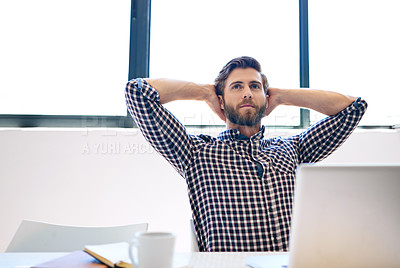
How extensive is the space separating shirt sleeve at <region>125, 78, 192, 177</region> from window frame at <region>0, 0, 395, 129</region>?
2.46 ft

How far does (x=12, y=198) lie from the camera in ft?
5.92

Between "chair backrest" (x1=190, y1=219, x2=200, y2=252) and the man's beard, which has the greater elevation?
the man's beard

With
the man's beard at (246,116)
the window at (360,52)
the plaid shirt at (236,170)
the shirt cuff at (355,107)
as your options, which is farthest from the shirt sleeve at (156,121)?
the window at (360,52)

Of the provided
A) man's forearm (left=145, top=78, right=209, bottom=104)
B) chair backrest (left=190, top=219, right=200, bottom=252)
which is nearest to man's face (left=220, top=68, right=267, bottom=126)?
man's forearm (left=145, top=78, right=209, bottom=104)

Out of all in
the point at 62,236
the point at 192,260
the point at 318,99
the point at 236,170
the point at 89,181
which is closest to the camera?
the point at 192,260

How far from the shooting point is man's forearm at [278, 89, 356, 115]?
1.52 meters

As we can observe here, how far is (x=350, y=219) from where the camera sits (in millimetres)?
509

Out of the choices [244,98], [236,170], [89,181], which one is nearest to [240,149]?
[236,170]

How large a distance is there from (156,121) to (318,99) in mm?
791

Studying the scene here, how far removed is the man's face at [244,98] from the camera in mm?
1447

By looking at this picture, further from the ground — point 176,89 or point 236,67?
point 236,67

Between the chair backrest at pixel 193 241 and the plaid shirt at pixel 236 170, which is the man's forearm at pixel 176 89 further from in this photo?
the chair backrest at pixel 193 241

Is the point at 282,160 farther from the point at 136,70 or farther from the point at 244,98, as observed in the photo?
the point at 136,70

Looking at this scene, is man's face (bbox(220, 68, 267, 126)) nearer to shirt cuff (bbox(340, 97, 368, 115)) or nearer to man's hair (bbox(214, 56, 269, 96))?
man's hair (bbox(214, 56, 269, 96))
